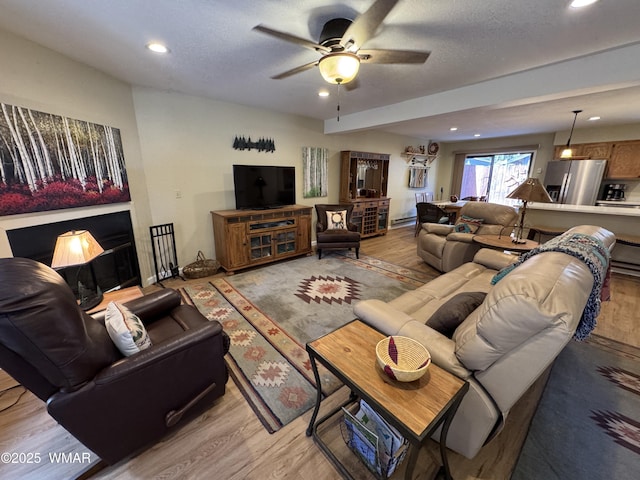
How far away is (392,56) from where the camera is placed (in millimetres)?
1830

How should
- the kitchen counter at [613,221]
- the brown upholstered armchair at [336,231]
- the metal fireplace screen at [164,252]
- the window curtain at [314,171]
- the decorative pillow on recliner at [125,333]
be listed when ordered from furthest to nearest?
1. the window curtain at [314,171]
2. the brown upholstered armchair at [336,231]
3. the kitchen counter at [613,221]
4. the metal fireplace screen at [164,252]
5. the decorative pillow on recliner at [125,333]

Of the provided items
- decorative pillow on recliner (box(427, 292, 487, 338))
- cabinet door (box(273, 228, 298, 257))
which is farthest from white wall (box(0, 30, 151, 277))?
decorative pillow on recliner (box(427, 292, 487, 338))

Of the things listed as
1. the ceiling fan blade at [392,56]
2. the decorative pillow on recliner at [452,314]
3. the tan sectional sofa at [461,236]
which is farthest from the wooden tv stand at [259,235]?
the decorative pillow on recliner at [452,314]

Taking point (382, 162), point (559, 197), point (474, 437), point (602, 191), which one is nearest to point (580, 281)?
point (474, 437)

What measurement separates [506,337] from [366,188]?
220 inches

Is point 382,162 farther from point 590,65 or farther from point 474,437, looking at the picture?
point 474,437

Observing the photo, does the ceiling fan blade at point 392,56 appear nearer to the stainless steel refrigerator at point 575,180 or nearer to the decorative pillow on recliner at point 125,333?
the decorative pillow on recliner at point 125,333

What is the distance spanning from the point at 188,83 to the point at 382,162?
4.40 meters

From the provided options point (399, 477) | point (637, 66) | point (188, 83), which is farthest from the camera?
point (188, 83)

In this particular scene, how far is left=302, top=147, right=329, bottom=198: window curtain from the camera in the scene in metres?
4.85

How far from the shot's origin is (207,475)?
1286 mm

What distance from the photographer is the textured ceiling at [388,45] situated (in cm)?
162

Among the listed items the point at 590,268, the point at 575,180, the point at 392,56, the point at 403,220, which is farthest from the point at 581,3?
the point at 403,220

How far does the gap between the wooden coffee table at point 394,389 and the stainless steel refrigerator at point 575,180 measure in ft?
21.1
